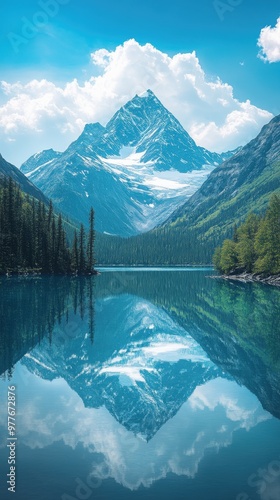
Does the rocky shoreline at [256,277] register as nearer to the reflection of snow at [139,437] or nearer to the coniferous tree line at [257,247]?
the coniferous tree line at [257,247]

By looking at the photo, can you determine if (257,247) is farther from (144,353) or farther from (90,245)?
(144,353)

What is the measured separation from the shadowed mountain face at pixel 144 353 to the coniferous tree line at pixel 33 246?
8023cm

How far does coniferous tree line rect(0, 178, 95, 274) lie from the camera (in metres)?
135

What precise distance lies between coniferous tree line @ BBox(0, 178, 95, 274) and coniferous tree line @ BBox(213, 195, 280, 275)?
48572 mm

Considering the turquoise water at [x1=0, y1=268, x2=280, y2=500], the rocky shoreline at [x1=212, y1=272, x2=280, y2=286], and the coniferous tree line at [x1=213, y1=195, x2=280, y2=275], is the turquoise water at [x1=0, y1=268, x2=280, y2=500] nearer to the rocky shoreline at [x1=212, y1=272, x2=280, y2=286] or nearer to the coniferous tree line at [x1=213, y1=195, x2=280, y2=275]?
the rocky shoreline at [x1=212, y1=272, x2=280, y2=286]

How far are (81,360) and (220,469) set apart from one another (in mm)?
17183

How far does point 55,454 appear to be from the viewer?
51.0ft

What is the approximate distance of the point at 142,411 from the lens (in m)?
20.7

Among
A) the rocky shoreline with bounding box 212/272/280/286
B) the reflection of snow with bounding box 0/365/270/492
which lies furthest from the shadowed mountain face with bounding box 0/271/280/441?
the rocky shoreline with bounding box 212/272/280/286

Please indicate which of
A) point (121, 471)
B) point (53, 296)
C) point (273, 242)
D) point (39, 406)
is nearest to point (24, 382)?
point (39, 406)

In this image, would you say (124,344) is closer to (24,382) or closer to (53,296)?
(24,382)

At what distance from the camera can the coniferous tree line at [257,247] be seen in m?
117

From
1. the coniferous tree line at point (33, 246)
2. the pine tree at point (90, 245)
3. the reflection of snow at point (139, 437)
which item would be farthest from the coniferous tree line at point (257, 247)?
the reflection of snow at point (139, 437)

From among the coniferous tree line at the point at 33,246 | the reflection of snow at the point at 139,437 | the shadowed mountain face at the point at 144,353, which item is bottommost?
the shadowed mountain face at the point at 144,353
